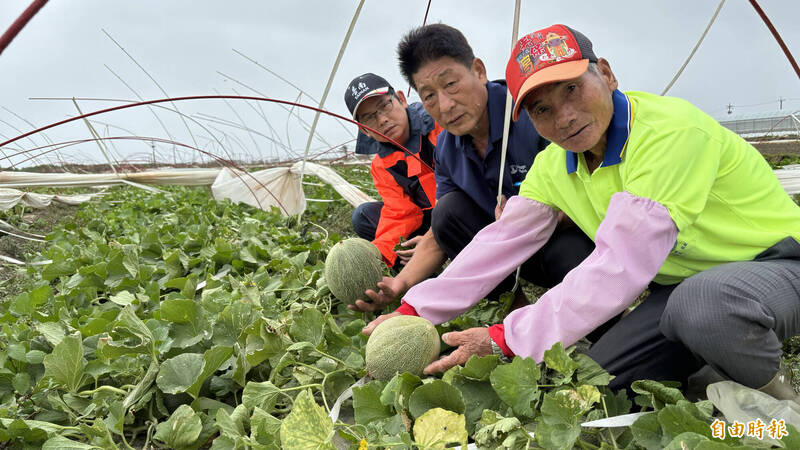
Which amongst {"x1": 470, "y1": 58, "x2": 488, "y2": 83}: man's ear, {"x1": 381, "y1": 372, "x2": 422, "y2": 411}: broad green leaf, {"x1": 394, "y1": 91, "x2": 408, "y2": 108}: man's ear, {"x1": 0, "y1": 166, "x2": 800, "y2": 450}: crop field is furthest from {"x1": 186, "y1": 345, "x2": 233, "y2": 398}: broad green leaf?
{"x1": 394, "y1": 91, "x2": 408, "y2": 108}: man's ear

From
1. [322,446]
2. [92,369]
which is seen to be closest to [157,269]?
[92,369]

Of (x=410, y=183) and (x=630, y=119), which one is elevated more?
(x=630, y=119)

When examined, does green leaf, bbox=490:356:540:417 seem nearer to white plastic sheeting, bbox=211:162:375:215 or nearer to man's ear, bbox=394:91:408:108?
man's ear, bbox=394:91:408:108

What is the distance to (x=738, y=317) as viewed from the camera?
4.08 feet

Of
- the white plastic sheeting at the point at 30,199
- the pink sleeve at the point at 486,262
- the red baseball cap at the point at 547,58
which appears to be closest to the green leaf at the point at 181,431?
the pink sleeve at the point at 486,262

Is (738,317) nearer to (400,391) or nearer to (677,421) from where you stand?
(677,421)

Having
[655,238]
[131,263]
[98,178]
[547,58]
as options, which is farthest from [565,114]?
[98,178]

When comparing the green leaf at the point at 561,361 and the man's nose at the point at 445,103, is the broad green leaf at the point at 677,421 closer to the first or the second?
the green leaf at the point at 561,361

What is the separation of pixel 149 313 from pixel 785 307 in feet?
6.92

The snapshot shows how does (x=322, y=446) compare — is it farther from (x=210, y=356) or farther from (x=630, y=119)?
(x=630, y=119)

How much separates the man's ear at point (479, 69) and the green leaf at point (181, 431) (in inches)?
63.3

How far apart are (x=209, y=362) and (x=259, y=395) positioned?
16cm

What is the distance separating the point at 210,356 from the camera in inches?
57.7

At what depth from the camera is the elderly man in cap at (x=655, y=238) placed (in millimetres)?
1289
